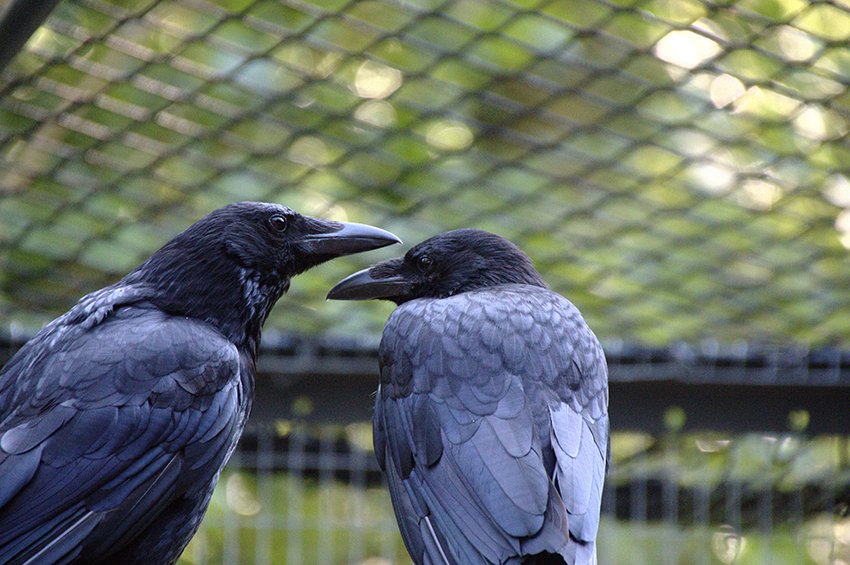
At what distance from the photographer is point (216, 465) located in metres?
3.33

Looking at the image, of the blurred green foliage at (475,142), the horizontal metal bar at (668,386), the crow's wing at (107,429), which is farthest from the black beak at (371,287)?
the horizontal metal bar at (668,386)

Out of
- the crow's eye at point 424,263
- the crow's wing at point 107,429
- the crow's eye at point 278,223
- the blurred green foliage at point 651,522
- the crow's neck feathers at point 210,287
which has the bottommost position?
the blurred green foliage at point 651,522

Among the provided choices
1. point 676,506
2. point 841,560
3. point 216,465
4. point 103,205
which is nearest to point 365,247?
point 216,465

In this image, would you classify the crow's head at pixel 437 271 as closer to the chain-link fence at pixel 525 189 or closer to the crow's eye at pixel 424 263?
the crow's eye at pixel 424 263

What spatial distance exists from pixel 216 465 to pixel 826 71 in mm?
2539

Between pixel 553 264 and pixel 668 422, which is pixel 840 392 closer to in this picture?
pixel 668 422

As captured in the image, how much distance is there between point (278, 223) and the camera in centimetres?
392

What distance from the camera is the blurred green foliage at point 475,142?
14.0 feet

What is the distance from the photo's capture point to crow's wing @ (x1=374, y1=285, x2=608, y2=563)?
297 cm

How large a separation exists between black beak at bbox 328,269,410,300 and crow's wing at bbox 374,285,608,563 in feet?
0.81

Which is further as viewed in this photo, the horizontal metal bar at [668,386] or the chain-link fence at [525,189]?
the horizontal metal bar at [668,386]

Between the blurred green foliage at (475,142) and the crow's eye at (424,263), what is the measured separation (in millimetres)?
811

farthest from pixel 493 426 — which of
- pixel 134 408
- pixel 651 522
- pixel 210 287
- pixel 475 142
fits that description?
pixel 651 522

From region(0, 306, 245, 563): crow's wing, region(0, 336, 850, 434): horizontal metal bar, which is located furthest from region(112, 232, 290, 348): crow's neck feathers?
region(0, 336, 850, 434): horizontal metal bar
